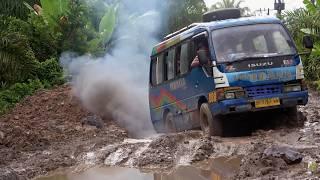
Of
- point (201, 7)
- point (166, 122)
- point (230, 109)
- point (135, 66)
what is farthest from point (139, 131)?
point (201, 7)

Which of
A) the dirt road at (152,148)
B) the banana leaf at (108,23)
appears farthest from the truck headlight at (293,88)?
the banana leaf at (108,23)

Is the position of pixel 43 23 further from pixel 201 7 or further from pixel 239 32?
pixel 239 32

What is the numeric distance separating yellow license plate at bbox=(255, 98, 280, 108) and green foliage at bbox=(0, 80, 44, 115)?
29.9 feet

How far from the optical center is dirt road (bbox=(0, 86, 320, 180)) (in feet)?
25.5

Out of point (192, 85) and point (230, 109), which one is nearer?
point (230, 109)

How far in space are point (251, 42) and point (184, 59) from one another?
1.62 metres

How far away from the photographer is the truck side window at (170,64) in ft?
42.2

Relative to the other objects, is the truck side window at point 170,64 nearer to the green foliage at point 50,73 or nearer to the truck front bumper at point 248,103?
the truck front bumper at point 248,103

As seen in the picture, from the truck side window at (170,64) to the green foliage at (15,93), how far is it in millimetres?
6326

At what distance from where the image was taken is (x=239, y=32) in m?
11.2

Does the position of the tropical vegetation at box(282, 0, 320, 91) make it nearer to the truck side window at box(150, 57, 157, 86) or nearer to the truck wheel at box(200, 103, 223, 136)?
the truck side window at box(150, 57, 157, 86)

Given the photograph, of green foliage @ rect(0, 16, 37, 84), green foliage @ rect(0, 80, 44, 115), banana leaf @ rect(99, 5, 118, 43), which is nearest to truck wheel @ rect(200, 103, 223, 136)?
green foliage @ rect(0, 80, 44, 115)

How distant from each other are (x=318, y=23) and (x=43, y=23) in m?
10.2

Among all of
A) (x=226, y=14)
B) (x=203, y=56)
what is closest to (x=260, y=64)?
(x=203, y=56)
